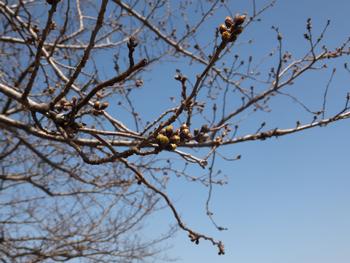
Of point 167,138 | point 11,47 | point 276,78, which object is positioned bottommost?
point 167,138

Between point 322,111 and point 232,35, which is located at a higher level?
point 322,111

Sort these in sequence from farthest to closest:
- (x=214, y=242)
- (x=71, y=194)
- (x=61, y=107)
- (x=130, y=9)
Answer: (x=71, y=194)
(x=130, y=9)
(x=214, y=242)
(x=61, y=107)

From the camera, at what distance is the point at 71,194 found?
22.2 ft

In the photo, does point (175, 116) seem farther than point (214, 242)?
No

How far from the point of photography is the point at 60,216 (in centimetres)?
718

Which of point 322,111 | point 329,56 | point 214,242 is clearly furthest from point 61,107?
point 329,56

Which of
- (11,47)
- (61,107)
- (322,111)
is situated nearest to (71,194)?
(11,47)

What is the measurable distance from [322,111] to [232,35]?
2668 mm

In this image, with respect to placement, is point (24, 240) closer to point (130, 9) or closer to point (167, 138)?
point (130, 9)

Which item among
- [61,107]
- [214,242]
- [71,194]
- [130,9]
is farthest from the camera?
[71,194]

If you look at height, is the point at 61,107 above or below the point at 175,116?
above

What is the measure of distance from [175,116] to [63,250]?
5980 mm

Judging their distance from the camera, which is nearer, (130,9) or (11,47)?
(130,9)

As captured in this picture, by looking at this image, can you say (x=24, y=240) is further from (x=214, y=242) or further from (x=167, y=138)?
(x=167, y=138)
